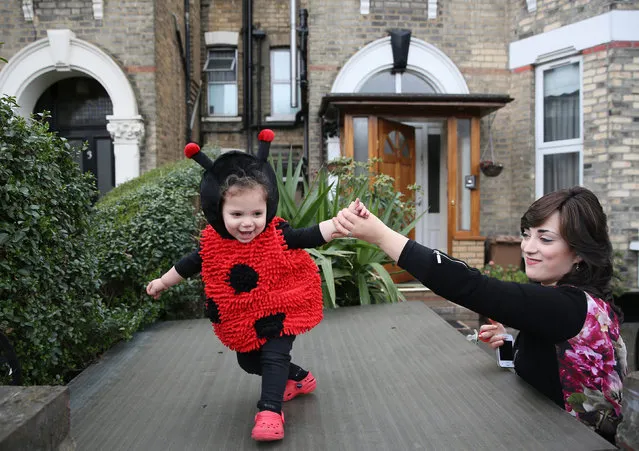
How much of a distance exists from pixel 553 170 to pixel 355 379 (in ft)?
21.8

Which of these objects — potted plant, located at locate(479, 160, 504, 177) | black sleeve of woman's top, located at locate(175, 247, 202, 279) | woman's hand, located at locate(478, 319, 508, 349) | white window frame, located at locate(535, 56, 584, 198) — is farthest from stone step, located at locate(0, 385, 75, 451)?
white window frame, located at locate(535, 56, 584, 198)

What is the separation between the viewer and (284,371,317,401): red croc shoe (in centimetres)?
237

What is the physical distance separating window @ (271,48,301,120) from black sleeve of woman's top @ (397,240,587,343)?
420 inches

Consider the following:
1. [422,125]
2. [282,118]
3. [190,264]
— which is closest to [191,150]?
[190,264]

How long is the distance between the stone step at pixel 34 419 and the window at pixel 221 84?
11.2 m

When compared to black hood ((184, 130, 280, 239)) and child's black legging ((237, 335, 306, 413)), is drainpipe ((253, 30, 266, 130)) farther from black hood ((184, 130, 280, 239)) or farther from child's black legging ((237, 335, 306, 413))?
child's black legging ((237, 335, 306, 413))

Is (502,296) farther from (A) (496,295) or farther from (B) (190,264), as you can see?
(B) (190,264)

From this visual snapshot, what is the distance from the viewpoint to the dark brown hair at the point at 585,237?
1747mm

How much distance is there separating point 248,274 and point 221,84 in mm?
10732

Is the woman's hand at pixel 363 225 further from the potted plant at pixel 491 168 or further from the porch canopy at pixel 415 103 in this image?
the potted plant at pixel 491 168

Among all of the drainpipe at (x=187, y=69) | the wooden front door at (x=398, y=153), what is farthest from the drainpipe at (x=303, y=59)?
the wooden front door at (x=398, y=153)

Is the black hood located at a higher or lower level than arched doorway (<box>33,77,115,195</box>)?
lower

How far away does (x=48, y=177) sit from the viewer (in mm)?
2439

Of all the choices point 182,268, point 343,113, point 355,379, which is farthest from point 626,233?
point 182,268
